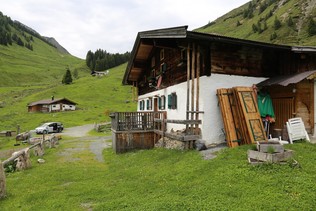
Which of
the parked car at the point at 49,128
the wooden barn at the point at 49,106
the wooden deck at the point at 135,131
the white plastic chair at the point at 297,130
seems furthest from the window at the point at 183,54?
the wooden barn at the point at 49,106

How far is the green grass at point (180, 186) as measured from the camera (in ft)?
18.4

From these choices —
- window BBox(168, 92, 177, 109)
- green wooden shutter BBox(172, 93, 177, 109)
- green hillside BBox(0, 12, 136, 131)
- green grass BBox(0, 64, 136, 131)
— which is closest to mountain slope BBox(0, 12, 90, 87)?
green hillside BBox(0, 12, 136, 131)

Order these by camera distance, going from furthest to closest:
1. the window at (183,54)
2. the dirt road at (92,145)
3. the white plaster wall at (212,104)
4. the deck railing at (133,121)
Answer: the dirt road at (92,145)
the deck railing at (133,121)
the window at (183,54)
the white plaster wall at (212,104)

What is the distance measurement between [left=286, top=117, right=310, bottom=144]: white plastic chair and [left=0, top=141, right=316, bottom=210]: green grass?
988mm

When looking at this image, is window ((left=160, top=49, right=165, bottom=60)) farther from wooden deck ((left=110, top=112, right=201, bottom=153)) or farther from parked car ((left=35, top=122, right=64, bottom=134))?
parked car ((left=35, top=122, right=64, bottom=134))

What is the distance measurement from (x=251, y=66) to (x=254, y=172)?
7653mm

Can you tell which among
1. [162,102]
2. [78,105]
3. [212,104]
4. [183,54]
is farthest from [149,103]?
[78,105]

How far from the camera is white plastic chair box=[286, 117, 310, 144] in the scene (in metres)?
10.7

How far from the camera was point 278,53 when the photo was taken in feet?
44.9

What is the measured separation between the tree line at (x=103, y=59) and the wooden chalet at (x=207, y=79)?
12333 centimetres

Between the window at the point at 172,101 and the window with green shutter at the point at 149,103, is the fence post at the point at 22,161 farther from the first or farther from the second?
the window with green shutter at the point at 149,103

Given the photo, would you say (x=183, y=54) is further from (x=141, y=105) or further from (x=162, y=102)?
(x=141, y=105)

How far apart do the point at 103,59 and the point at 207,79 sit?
427ft

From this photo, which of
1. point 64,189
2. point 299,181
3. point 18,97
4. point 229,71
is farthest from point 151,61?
point 18,97
